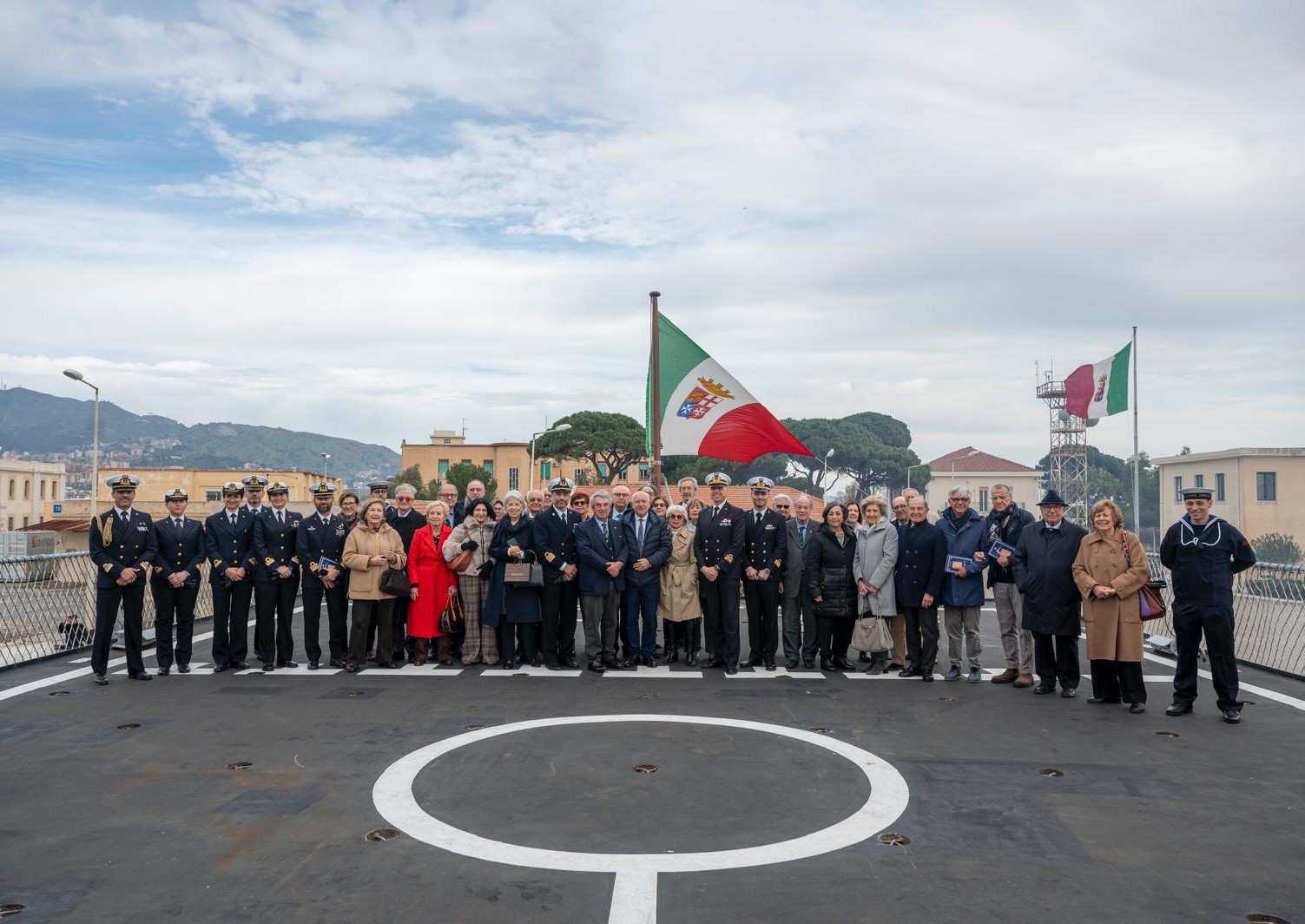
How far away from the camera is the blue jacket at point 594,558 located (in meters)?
8.98

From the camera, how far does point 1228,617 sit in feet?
23.4

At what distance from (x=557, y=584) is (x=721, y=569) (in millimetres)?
1628

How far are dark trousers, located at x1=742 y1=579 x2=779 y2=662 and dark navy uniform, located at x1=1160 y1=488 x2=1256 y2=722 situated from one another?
136 inches

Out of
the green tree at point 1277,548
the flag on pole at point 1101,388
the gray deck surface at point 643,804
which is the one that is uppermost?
the flag on pole at point 1101,388

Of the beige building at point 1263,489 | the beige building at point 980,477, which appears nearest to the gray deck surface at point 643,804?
the beige building at point 1263,489

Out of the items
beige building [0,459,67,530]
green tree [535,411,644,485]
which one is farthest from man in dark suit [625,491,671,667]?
beige building [0,459,67,530]

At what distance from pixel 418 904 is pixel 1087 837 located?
3167 mm

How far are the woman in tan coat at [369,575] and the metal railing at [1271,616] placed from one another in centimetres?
813

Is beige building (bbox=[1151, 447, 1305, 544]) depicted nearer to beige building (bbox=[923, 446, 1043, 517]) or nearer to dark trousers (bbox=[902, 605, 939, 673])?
beige building (bbox=[923, 446, 1043, 517])

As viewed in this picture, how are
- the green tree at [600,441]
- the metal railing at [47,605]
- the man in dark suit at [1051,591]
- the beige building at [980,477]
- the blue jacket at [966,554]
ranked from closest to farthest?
the man in dark suit at [1051,591], the blue jacket at [966,554], the metal railing at [47,605], the green tree at [600,441], the beige building at [980,477]

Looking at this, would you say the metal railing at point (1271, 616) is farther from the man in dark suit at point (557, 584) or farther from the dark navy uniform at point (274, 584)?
the dark navy uniform at point (274, 584)

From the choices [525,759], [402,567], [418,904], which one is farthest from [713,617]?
[418,904]

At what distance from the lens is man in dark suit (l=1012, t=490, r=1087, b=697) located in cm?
779

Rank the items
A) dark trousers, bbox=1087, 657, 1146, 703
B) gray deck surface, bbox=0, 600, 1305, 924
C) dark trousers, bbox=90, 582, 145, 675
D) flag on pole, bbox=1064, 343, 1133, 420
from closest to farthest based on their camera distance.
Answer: gray deck surface, bbox=0, 600, 1305, 924, dark trousers, bbox=1087, 657, 1146, 703, dark trousers, bbox=90, 582, 145, 675, flag on pole, bbox=1064, 343, 1133, 420
